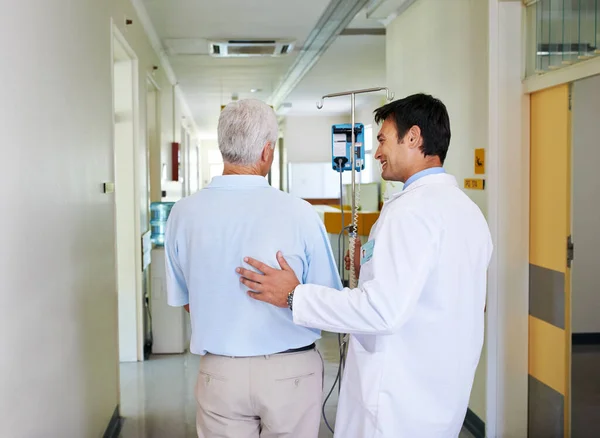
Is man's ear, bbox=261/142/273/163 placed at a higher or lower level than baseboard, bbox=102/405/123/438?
higher

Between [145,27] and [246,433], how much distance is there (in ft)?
14.8

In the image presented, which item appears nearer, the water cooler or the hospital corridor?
the hospital corridor

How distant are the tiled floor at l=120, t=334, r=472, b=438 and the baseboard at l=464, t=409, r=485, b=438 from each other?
0.05m

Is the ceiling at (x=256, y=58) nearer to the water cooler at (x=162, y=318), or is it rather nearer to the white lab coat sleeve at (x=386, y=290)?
the water cooler at (x=162, y=318)

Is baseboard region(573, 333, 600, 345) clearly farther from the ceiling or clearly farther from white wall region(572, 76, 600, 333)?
the ceiling

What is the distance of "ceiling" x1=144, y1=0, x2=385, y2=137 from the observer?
5.16 metres

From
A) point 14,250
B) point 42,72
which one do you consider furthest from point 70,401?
point 42,72

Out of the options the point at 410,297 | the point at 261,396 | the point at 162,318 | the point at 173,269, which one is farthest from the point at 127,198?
the point at 410,297

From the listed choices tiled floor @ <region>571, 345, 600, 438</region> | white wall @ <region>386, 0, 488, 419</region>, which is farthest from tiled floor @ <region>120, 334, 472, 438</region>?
white wall @ <region>386, 0, 488, 419</region>

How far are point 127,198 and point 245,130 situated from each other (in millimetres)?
3314

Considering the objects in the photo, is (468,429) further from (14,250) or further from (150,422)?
(14,250)

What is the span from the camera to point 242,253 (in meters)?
1.61

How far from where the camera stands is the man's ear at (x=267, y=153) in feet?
5.43

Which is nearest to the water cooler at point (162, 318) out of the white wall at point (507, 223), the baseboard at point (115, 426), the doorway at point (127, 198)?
the doorway at point (127, 198)
